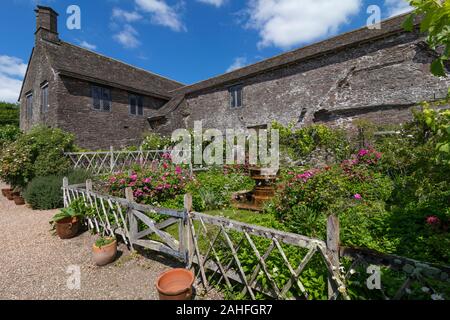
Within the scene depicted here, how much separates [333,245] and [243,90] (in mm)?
15317

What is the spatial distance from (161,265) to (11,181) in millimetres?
9337

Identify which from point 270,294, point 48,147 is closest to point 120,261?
point 270,294

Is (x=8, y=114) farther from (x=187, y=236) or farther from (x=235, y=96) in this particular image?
(x=187, y=236)

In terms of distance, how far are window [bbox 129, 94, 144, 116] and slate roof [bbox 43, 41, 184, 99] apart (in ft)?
1.69

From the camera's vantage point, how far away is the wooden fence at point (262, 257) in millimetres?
2254

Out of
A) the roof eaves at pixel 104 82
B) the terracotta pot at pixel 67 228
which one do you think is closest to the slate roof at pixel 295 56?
the roof eaves at pixel 104 82

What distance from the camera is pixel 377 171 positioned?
27.1ft

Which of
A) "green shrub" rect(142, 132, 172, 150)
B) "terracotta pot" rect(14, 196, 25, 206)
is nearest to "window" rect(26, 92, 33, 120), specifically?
"green shrub" rect(142, 132, 172, 150)

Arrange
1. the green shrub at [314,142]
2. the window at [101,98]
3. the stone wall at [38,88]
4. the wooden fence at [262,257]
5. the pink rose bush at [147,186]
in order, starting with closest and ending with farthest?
the wooden fence at [262,257] < the pink rose bush at [147,186] < the green shrub at [314,142] < the stone wall at [38,88] < the window at [101,98]

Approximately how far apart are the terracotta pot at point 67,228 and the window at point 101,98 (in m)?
11.3

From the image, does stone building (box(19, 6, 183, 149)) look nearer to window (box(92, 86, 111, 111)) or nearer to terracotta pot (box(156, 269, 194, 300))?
window (box(92, 86, 111, 111))

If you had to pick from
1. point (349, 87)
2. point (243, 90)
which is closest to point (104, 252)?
point (349, 87)

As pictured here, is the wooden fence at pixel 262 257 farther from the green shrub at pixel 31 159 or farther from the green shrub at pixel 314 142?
the green shrub at pixel 314 142

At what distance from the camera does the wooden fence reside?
225 centimetres
